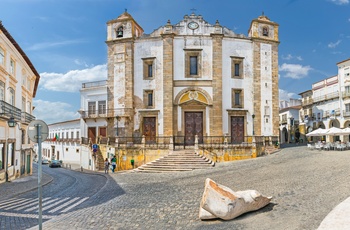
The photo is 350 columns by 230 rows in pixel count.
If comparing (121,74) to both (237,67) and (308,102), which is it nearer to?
(237,67)

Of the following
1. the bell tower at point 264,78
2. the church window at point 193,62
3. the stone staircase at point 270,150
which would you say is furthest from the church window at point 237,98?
the stone staircase at point 270,150

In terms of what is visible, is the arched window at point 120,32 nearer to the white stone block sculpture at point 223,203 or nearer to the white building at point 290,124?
the white stone block sculpture at point 223,203

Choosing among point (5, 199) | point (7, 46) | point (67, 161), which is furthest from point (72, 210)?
point (67, 161)

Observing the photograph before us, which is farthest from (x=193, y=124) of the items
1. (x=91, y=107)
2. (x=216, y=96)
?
(x=91, y=107)

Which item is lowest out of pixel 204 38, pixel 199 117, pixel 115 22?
pixel 199 117

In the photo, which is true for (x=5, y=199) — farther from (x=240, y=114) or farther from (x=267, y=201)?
(x=240, y=114)

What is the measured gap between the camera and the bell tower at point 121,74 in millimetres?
Result: 32344

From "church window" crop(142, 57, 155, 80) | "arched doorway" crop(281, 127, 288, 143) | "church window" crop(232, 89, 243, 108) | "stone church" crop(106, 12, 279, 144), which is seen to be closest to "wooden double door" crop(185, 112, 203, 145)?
"stone church" crop(106, 12, 279, 144)

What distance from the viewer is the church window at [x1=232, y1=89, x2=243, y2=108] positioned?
106 feet

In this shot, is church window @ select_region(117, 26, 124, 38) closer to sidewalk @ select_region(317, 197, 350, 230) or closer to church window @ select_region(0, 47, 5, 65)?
church window @ select_region(0, 47, 5, 65)

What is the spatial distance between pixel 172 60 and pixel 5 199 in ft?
68.7

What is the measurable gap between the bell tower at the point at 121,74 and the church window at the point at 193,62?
5562 mm

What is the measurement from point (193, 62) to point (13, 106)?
17508 mm

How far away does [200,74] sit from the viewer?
31.8 m
